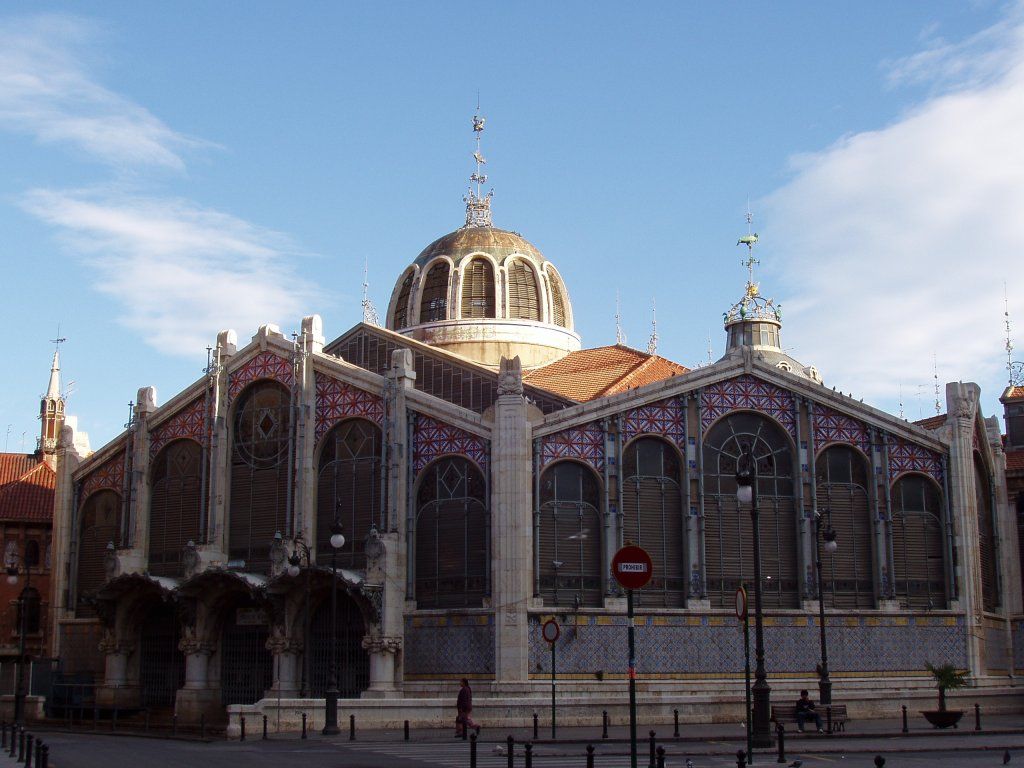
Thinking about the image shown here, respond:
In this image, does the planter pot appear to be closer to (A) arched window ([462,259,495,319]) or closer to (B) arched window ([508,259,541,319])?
(B) arched window ([508,259,541,319])

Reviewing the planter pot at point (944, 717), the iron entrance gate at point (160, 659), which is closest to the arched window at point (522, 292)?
the iron entrance gate at point (160, 659)

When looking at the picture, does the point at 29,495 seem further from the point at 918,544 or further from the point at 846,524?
the point at 918,544

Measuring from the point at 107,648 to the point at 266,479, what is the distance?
9462 mm

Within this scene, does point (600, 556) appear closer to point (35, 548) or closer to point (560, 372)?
point (560, 372)

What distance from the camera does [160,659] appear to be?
2111 inches

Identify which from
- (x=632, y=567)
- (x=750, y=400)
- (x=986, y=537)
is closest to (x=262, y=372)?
(x=750, y=400)

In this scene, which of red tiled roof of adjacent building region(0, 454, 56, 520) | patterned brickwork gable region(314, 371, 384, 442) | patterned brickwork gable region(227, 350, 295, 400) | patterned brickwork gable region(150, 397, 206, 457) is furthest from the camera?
red tiled roof of adjacent building region(0, 454, 56, 520)

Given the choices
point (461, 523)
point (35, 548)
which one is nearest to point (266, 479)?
point (461, 523)

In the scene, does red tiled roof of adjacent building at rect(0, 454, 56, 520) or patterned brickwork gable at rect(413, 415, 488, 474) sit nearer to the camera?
patterned brickwork gable at rect(413, 415, 488, 474)

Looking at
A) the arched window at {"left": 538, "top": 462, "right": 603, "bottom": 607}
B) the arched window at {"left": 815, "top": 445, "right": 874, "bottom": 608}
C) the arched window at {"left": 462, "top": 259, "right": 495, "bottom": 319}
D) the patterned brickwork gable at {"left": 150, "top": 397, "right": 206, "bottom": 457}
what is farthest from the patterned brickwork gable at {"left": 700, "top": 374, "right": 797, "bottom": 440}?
the patterned brickwork gable at {"left": 150, "top": 397, "right": 206, "bottom": 457}

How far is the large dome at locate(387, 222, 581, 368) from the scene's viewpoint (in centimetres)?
6078

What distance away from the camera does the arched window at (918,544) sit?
160 ft

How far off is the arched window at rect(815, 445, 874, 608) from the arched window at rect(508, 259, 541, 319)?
→ 1798 cm

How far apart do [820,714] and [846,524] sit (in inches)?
471
